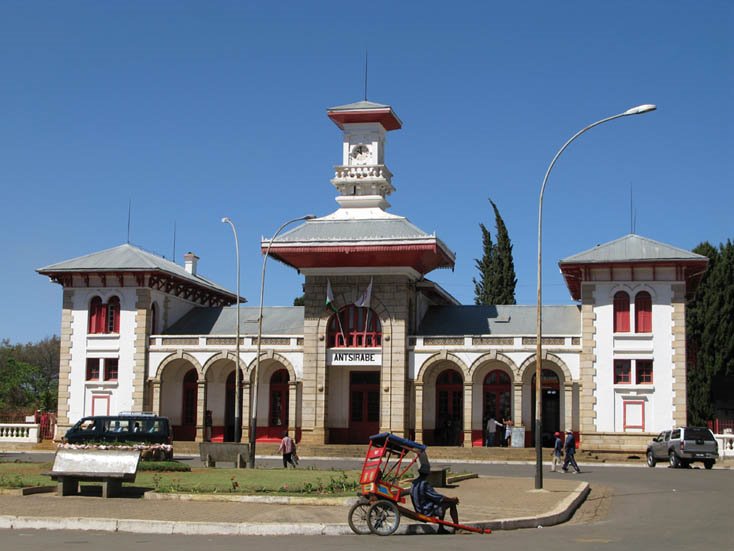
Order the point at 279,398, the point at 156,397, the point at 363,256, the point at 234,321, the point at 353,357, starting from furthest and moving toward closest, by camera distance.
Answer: the point at 234,321 → the point at 279,398 → the point at 156,397 → the point at 353,357 → the point at 363,256

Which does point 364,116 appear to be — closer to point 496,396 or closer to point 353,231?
point 353,231

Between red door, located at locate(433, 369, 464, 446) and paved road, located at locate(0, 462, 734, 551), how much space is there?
26783mm

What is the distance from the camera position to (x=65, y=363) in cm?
5519

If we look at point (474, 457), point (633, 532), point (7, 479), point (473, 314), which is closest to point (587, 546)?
point (633, 532)

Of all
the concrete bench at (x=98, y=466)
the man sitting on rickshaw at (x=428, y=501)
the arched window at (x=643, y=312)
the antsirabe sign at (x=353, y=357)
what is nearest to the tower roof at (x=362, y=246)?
the antsirabe sign at (x=353, y=357)

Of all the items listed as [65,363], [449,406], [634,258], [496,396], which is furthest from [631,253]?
[65,363]

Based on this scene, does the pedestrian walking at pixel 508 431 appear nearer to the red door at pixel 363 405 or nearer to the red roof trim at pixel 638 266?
the red door at pixel 363 405

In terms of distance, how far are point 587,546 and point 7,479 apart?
1476 cm

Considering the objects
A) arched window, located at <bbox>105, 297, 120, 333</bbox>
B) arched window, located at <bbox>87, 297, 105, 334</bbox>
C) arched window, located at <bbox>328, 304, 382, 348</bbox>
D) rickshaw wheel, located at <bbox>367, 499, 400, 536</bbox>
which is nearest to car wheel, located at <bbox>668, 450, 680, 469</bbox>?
arched window, located at <bbox>328, 304, 382, 348</bbox>

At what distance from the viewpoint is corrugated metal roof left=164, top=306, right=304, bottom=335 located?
57.4 meters

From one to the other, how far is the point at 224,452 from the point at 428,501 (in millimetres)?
17173

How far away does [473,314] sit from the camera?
55688 mm

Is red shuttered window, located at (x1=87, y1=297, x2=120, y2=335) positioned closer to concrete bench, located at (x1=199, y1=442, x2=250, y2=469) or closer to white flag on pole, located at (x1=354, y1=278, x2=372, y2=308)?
white flag on pole, located at (x1=354, y1=278, x2=372, y2=308)

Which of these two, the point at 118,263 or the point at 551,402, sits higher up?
the point at 118,263
